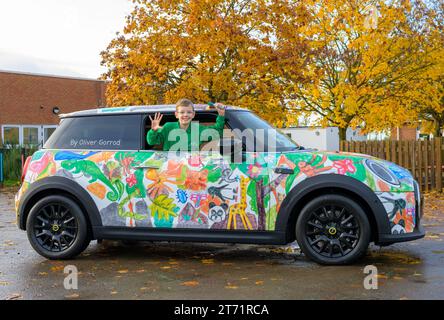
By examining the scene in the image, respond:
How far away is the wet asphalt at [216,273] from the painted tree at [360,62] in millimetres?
12495

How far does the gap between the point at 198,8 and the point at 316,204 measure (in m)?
10.2

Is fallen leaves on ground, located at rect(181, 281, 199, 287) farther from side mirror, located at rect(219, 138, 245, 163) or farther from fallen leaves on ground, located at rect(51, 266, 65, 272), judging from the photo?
fallen leaves on ground, located at rect(51, 266, 65, 272)

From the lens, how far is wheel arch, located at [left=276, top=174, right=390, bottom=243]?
6230 millimetres

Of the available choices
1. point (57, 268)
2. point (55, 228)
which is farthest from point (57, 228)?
point (57, 268)

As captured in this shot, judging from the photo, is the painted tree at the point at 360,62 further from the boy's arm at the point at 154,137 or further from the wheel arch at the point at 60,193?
the wheel arch at the point at 60,193

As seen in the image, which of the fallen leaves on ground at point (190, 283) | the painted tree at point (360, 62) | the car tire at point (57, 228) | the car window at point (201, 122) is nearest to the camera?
the fallen leaves on ground at point (190, 283)

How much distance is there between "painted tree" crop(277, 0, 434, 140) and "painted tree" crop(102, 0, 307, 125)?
335 centimetres

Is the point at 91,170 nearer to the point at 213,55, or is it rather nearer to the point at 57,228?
the point at 57,228

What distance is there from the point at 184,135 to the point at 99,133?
1.11m

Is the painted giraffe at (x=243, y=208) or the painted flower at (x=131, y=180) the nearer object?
the painted giraffe at (x=243, y=208)

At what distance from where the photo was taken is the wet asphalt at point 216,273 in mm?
5355

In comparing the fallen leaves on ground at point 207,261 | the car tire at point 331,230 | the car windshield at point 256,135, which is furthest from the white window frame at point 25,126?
the car tire at point 331,230

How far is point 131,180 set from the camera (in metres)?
6.84
